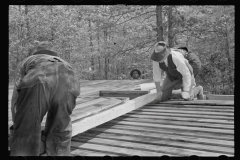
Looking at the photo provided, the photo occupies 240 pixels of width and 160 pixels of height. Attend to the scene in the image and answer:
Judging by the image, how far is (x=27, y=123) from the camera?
217 cm

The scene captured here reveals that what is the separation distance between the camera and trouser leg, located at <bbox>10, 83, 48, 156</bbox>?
85.2 inches

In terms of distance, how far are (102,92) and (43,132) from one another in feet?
10.9

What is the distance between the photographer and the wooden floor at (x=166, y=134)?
2.58m

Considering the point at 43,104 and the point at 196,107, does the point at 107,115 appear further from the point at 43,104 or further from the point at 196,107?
the point at 196,107

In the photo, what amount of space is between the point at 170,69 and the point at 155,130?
1.76 m

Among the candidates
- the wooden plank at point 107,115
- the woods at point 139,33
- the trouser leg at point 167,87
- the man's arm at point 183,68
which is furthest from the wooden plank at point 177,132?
the woods at point 139,33

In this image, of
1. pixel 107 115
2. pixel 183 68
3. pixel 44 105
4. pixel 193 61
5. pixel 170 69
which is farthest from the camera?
pixel 193 61

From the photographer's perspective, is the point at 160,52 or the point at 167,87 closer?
the point at 160,52

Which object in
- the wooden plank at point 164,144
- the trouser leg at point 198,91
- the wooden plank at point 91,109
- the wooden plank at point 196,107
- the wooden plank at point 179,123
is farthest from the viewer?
the trouser leg at point 198,91

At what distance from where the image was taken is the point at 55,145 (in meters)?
2.45

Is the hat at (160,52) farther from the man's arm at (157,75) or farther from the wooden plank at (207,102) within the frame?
the wooden plank at (207,102)

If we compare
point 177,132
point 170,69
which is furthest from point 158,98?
point 177,132

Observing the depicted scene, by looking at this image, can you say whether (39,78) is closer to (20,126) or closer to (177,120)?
(20,126)

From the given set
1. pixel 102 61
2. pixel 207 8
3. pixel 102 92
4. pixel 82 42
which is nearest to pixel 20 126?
pixel 102 92
